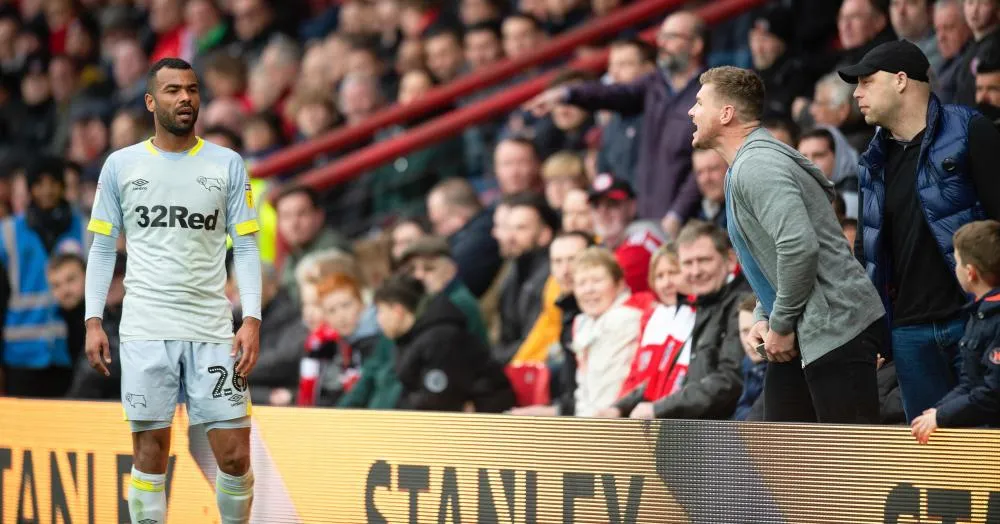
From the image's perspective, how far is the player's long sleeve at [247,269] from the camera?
A: 545 cm

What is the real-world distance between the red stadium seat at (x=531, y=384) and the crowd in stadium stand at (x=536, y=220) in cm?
1

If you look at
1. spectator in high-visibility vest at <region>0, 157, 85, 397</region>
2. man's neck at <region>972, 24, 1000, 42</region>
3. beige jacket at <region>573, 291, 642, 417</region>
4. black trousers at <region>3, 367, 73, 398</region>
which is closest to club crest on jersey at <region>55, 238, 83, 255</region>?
spectator in high-visibility vest at <region>0, 157, 85, 397</region>

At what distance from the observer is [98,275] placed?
544cm

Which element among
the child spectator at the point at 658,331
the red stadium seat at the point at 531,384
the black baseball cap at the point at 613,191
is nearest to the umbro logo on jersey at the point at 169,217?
the child spectator at the point at 658,331

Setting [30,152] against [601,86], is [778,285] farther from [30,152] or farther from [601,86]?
[30,152]

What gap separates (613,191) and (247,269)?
10.2ft

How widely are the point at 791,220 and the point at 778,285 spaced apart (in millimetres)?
243

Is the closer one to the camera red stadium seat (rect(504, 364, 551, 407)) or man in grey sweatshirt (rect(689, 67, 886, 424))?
man in grey sweatshirt (rect(689, 67, 886, 424))

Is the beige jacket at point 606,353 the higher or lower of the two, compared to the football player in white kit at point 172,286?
lower

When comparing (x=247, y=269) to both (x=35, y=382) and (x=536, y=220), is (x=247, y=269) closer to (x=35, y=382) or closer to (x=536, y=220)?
(x=536, y=220)

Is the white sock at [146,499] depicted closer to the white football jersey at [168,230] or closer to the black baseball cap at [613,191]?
the white football jersey at [168,230]

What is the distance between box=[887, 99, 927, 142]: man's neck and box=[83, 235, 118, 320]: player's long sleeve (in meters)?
3.09

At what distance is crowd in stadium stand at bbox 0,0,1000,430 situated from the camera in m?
6.57

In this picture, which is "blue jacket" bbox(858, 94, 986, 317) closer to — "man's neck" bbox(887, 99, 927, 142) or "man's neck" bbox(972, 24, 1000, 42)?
→ "man's neck" bbox(887, 99, 927, 142)
